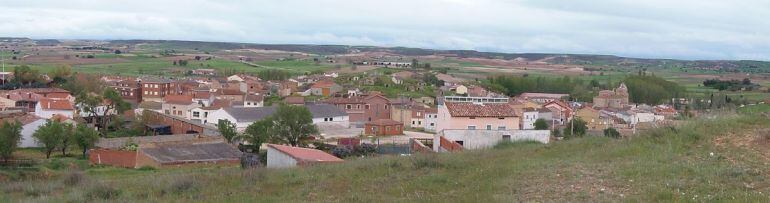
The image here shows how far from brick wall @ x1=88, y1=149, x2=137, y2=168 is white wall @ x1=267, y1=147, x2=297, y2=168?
14.7 meters

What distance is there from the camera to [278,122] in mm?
36938

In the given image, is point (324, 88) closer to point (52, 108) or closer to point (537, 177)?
point (52, 108)

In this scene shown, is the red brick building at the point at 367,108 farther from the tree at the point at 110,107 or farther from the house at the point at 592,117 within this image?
the tree at the point at 110,107

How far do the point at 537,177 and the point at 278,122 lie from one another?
27837 millimetres

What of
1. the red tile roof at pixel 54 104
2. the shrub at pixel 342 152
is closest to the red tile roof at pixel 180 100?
the red tile roof at pixel 54 104

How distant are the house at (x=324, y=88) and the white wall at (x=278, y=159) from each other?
2085 inches

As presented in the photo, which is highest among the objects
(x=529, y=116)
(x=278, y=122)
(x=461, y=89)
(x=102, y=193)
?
(x=102, y=193)

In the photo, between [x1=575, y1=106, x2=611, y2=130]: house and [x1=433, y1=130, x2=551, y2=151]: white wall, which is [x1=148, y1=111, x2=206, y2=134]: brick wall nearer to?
[x1=433, y1=130, x2=551, y2=151]: white wall

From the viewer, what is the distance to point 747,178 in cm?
859

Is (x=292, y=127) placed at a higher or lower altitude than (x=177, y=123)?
higher

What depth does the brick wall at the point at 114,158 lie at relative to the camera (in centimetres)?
3191

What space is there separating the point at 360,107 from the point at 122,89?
24.4m

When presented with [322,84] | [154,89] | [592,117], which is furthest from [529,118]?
[154,89]

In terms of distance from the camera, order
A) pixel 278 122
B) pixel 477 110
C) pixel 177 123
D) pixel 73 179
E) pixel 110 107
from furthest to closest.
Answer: pixel 110 107
pixel 177 123
pixel 278 122
pixel 477 110
pixel 73 179
